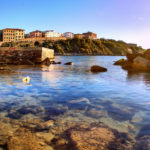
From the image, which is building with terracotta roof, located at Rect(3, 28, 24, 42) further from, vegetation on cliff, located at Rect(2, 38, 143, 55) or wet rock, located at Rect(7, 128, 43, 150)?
wet rock, located at Rect(7, 128, 43, 150)

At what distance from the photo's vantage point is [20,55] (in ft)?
87.0

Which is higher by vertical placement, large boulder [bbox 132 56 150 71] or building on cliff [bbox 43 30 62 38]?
building on cliff [bbox 43 30 62 38]

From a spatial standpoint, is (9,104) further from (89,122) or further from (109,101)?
(109,101)

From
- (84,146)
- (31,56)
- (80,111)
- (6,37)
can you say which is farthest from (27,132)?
(6,37)

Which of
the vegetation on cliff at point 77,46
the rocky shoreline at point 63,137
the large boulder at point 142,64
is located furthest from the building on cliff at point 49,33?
the rocky shoreline at point 63,137

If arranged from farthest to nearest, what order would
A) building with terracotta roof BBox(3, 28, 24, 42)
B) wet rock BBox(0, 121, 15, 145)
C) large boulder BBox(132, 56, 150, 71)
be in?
building with terracotta roof BBox(3, 28, 24, 42) → large boulder BBox(132, 56, 150, 71) → wet rock BBox(0, 121, 15, 145)

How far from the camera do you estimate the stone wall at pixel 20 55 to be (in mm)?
26141

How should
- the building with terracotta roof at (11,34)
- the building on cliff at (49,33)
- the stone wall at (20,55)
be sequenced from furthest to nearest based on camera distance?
the building on cliff at (49,33), the building with terracotta roof at (11,34), the stone wall at (20,55)

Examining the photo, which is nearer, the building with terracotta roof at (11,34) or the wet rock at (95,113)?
the wet rock at (95,113)

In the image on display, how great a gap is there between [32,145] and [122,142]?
159 cm

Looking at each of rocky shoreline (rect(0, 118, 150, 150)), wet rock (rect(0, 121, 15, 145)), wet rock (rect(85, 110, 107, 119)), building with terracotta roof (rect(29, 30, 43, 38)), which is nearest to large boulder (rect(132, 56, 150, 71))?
wet rock (rect(85, 110, 107, 119))

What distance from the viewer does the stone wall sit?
26.1 metres

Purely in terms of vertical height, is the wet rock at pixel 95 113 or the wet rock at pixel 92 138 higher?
the wet rock at pixel 95 113

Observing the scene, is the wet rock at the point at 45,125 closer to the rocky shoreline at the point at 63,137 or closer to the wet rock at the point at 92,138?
the rocky shoreline at the point at 63,137
